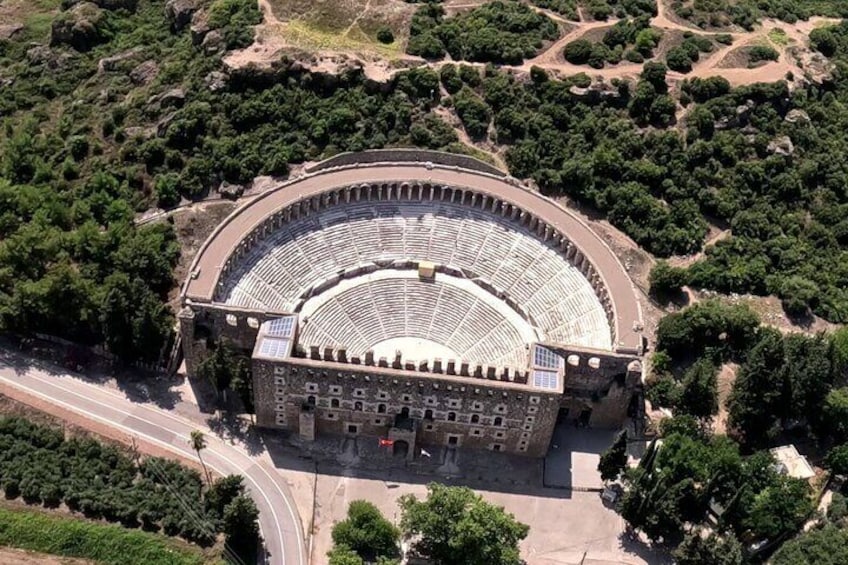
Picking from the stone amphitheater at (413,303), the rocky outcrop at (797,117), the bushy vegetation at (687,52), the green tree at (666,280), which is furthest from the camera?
the bushy vegetation at (687,52)

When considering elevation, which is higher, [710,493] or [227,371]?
[227,371]

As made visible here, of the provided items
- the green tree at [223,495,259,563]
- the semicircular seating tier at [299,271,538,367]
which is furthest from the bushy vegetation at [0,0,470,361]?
the green tree at [223,495,259,563]

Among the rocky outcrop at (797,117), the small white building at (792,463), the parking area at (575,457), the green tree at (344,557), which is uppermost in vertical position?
the rocky outcrop at (797,117)

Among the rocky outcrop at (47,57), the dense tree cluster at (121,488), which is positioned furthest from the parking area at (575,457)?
the rocky outcrop at (47,57)

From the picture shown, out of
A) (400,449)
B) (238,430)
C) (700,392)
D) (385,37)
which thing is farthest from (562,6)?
(238,430)

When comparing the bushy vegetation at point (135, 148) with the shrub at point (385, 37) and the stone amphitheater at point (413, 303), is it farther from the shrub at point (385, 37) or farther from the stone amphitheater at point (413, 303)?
the shrub at point (385, 37)

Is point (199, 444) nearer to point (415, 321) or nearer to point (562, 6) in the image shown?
point (415, 321)

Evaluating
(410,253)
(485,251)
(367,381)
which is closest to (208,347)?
(367,381)
